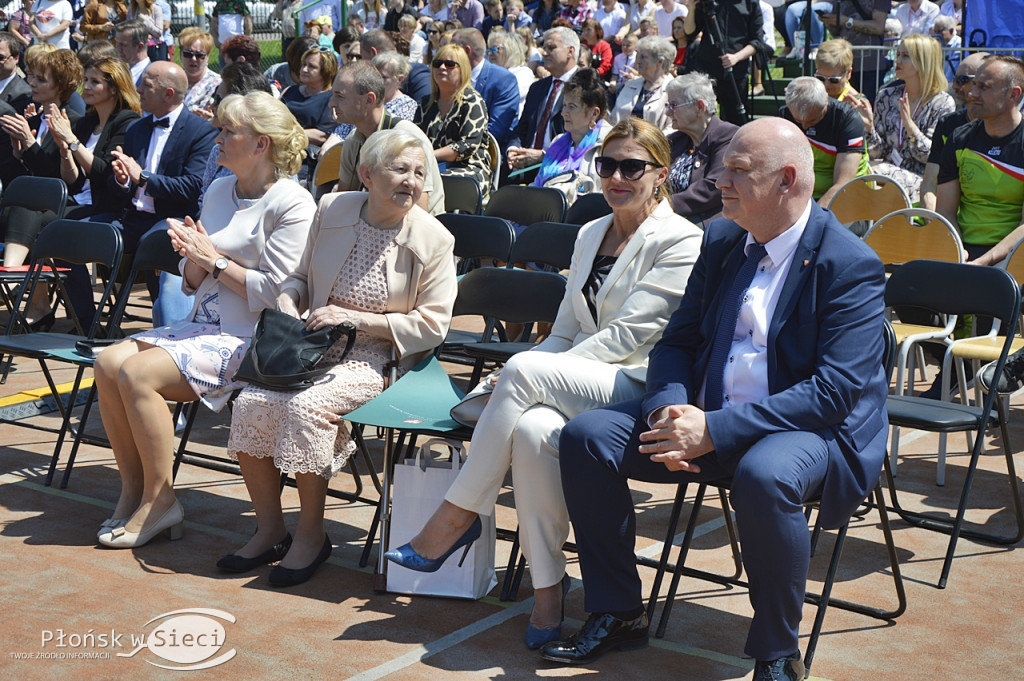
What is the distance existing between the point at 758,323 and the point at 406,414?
1.25 metres

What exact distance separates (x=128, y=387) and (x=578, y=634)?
2000 mm

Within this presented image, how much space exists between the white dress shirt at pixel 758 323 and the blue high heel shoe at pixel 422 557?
0.91 metres

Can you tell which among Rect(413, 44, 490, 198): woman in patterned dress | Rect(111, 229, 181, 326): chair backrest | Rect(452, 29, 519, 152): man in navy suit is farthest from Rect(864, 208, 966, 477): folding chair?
Rect(452, 29, 519, 152): man in navy suit

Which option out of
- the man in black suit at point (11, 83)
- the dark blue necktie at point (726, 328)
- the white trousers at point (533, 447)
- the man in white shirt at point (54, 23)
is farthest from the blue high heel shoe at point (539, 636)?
the man in white shirt at point (54, 23)

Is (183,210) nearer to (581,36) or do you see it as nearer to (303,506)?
(303,506)

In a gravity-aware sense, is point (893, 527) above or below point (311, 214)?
below

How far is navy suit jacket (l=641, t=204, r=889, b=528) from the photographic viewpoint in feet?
10.9

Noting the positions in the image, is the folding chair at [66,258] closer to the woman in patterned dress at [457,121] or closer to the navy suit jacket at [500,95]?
the woman in patterned dress at [457,121]

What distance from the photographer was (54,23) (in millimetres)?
14641

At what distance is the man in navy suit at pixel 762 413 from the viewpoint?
318cm

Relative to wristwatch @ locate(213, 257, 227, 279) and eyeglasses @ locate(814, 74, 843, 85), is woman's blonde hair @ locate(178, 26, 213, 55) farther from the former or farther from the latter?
wristwatch @ locate(213, 257, 227, 279)

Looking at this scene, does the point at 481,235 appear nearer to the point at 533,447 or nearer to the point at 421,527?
the point at 421,527

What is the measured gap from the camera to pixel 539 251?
5.66m

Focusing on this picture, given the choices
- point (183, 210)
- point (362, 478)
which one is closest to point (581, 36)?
point (183, 210)
